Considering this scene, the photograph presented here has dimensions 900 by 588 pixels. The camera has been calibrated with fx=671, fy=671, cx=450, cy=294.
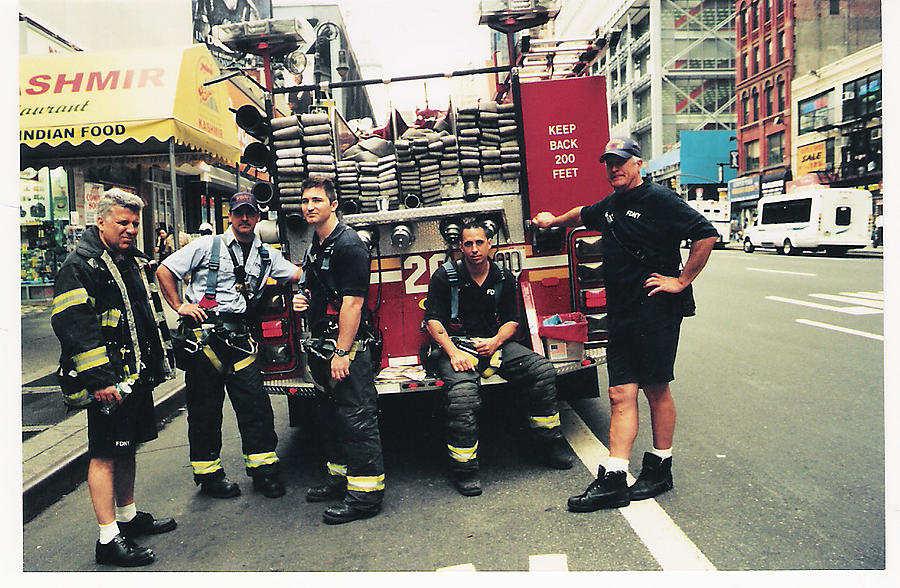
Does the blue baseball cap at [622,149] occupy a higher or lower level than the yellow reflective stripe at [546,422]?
higher

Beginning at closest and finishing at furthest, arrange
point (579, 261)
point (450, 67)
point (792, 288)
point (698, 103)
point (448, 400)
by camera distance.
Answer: point (448, 400)
point (579, 261)
point (450, 67)
point (792, 288)
point (698, 103)

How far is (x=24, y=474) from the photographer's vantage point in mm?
4320

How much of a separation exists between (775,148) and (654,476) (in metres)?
40.6

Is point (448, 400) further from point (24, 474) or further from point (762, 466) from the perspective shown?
point (24, 474)

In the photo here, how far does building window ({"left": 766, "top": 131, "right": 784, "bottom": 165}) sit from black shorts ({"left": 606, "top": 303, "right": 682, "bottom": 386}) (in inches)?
1441

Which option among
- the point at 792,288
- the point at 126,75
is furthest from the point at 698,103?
the point at 126,75

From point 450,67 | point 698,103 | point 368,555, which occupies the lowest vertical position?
point 368,555

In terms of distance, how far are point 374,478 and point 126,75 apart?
6209mm

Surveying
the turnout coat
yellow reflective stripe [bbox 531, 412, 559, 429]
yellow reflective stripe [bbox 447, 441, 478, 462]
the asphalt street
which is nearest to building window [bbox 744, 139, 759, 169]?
the asphalt street

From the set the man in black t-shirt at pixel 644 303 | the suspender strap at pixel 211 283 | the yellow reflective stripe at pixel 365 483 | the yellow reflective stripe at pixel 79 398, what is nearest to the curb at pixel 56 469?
the yellow reflective stripe at pixel 79 398

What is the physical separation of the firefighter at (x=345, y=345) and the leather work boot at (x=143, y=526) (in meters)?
0.90

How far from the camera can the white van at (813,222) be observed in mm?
17500

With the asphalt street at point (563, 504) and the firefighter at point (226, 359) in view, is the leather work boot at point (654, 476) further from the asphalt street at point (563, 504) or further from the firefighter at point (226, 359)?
the firefighter at point (226, 359)

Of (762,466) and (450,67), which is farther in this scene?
(450,67)
